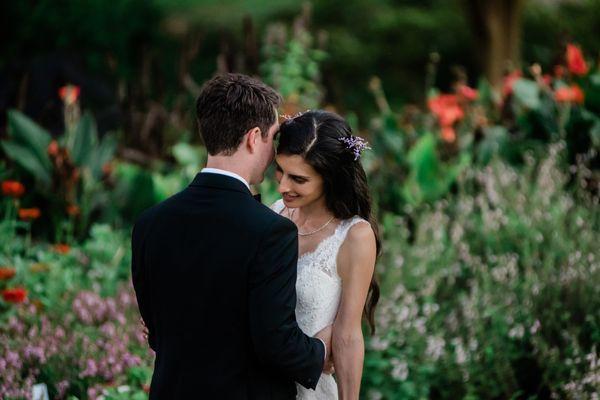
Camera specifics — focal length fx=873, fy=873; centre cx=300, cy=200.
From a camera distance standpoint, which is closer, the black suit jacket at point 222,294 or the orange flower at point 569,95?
the black suit jacket at point 222,294

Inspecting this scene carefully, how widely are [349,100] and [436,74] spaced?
2.26 meters

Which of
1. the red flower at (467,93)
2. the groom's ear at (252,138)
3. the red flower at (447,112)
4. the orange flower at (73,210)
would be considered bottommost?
the orange flower at (73,210)

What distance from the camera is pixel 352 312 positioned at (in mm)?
2830

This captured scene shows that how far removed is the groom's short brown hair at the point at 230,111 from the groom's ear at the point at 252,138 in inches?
0.5

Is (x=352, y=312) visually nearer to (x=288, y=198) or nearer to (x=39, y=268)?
(x=288, y=198)

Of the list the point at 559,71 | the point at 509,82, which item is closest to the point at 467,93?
the point at 509,82

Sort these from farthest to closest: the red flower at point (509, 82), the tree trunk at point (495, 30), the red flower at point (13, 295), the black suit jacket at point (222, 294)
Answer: the tree trunk at point (495, 30)
the red flower at point (509, 82)
the red flower at point (13, 295)
the black suit jacket at point (222, 294)

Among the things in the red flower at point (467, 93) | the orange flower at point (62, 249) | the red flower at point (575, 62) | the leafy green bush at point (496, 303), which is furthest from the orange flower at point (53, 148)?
the red flower at point (575, 62)

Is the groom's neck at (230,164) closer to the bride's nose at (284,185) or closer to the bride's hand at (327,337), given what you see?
the bride's nose at (284,185)

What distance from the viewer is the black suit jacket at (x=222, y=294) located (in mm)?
2359

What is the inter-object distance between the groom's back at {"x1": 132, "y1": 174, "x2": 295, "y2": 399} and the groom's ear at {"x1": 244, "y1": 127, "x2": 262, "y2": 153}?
110mm

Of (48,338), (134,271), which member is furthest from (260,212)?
(48,338)

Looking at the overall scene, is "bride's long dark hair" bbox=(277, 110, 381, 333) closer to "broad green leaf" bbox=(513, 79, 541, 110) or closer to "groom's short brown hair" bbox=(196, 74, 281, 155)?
"groom's short brown hair" bbox=(196, 74, 281, 155)

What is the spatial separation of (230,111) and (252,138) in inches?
4.0
